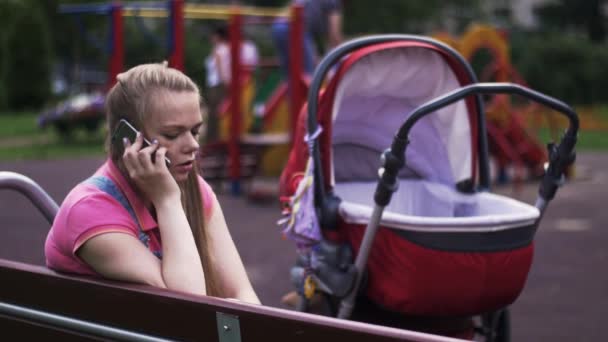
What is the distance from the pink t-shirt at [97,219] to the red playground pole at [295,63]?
→ 711 cm

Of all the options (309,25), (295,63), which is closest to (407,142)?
(295,63)

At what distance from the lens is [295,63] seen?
9.73 m

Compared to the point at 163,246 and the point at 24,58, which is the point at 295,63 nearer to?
the point at 163,246

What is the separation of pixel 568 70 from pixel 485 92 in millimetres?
25805

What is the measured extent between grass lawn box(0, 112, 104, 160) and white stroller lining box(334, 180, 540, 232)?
1131 cm

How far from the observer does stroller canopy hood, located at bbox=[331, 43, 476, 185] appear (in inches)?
171

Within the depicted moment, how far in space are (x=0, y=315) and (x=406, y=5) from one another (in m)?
34.3

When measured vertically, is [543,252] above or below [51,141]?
above

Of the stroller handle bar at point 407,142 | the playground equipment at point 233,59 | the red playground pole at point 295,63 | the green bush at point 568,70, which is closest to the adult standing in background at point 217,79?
the playground equipment at point 233,59

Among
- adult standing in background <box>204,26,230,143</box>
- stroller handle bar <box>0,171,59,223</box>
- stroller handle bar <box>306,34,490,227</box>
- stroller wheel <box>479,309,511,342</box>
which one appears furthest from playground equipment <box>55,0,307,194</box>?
stroller handle bar <box>0,171,59,223</box>

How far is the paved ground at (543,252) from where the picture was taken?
17.1ft

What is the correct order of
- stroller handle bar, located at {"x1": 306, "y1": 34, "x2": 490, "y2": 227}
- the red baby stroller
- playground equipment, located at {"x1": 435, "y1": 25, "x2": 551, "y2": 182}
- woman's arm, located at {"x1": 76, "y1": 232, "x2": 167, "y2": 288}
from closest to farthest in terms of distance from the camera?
woman's arm, located at {"x1": 76, "y1": 232, "x2": 167, "y2": 288}
the red baby stroller
stroller handle bar, located at {"x1": 306, "y1": 34, "x2": 490, "y2": 227}
playground equipment, located at {"x1": 435, "y1": 25, "x2": 551, "y2": 182}

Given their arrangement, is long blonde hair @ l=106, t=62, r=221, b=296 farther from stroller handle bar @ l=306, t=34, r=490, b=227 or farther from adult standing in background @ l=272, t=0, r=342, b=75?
adult standing in background @ l=272, t=0, r=342, b=75

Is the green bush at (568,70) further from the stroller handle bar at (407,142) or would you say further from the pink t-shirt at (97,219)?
the pink t-shirt at (97,219)
